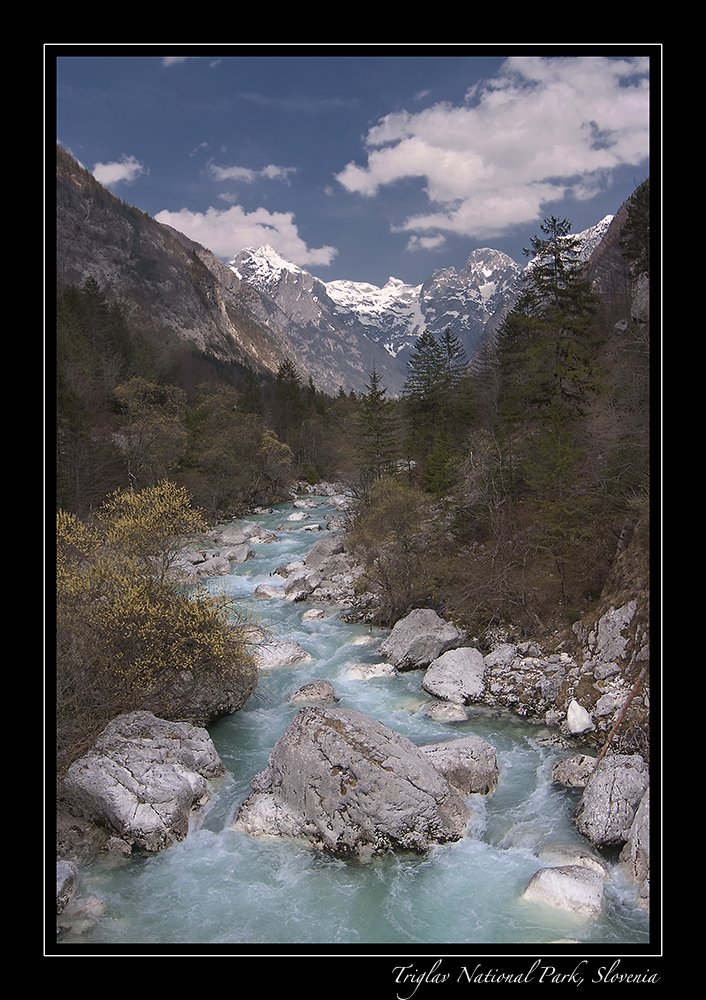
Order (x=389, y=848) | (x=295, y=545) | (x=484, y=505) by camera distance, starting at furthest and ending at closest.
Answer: (x=295, y=545)
(x=484, y=505)
(x=389, y=848)

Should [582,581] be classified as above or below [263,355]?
below

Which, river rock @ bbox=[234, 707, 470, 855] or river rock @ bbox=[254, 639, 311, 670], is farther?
river rock @ bbox=[254, 639, 311, 670]

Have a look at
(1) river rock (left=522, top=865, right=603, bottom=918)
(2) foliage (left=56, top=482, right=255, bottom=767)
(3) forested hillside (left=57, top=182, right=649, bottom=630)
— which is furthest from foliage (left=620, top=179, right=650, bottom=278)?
(1) river rock (left=522, top=865, right=603, bottom=918)

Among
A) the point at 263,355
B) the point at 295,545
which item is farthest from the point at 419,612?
the point at 263,355

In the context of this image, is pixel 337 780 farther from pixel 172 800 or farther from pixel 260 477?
pixel 260 477

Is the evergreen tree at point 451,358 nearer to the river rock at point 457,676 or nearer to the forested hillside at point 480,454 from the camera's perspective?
the forested hillside at point 480,454

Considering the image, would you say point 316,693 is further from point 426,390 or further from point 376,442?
point 426,390

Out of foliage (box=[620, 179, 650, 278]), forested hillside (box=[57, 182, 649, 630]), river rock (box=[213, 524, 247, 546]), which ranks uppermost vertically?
foliage (box=[620, 179, 650, 278])

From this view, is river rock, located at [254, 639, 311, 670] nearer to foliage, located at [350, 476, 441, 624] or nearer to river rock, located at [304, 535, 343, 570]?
foliage, located at [350, 476, 441, 624]
